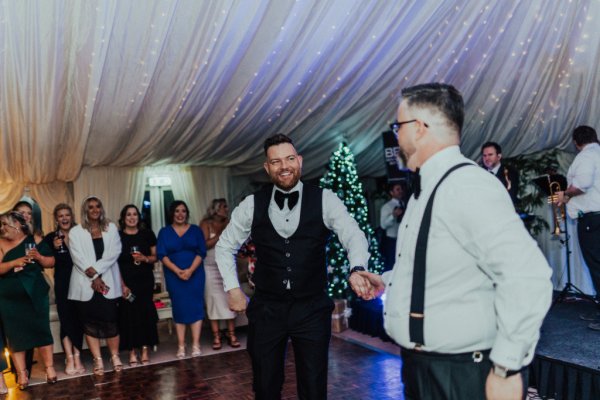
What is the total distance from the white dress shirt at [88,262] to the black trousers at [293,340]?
284cm

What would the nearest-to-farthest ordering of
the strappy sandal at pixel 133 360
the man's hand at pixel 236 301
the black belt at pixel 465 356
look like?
the black belt at pixel 465 356, the man's hand at pixel 236 301, the strappy sandal at pixel 133 360

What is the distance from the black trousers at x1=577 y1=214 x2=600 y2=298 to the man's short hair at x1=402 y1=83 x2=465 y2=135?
374 centimetres

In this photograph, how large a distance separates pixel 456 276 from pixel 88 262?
429cm

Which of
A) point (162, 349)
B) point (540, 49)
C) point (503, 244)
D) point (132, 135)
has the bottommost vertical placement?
point (162, 349)

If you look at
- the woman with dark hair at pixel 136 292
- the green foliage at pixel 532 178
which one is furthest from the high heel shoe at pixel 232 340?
the green foliage at pixel 532 178

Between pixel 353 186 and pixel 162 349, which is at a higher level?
pixel 353 186

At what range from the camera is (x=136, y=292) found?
5.58 m

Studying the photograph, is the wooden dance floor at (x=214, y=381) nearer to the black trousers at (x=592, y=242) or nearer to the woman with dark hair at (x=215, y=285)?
the woman with dark hair at (x=215, y=285)

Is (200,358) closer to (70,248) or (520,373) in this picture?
(70,248)

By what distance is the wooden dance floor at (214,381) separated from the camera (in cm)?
432

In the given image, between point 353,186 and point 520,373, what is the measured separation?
5.53m

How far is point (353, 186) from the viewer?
6.96 meters

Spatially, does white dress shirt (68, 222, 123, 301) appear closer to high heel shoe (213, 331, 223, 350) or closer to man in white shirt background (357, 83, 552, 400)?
high heel shoe (213, 331, 223, 350)

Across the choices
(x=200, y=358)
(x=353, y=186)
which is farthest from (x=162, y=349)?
(x=353, y=186)
